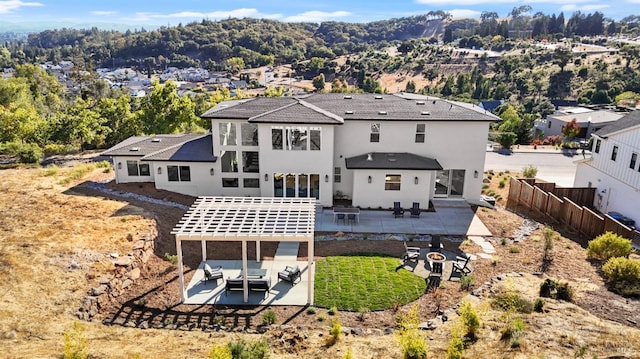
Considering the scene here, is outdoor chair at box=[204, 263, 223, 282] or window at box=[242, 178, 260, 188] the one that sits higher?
window at box=[242, 178, 260, 188]

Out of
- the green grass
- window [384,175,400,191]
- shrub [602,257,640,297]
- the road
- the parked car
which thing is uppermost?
window [384,175,400,191]

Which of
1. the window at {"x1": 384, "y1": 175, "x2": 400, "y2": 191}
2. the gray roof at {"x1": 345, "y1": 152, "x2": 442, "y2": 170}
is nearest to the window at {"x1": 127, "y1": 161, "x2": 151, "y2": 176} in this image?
the gray roof at {"x1": 345, "y1": 152, "x2": 442, "y2": 170}

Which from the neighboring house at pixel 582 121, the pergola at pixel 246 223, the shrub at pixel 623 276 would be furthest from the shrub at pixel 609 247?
the neighboring house at pixel 582 121

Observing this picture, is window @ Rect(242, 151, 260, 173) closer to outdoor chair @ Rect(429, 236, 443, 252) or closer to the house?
the house

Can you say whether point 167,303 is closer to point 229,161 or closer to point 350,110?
point 229,161

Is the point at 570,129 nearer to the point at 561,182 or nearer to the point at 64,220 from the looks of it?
the point at 561,182

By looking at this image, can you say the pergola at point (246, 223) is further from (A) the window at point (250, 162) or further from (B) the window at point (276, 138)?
(A) the window at point (250, 162)

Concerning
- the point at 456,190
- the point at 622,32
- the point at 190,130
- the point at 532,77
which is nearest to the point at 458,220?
the point at 456,190
